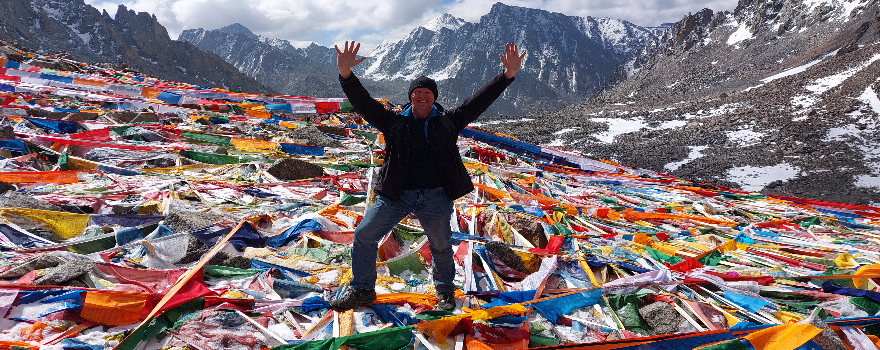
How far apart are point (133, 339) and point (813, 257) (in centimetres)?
796

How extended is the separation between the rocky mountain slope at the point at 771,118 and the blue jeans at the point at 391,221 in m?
30.7

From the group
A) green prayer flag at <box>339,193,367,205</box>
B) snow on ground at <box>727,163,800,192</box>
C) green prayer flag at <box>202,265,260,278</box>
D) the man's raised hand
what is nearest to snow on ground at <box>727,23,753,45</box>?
snow on ground at <box>727,163,800,192</box>

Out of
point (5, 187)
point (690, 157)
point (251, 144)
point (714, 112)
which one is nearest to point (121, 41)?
point (714, 112)

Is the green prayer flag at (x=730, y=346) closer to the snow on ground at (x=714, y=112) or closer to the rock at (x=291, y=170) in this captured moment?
the rock at (x=291, y=170)

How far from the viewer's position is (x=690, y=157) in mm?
38250

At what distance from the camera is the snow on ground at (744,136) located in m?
40.1

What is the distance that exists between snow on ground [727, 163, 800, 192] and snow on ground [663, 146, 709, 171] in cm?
370

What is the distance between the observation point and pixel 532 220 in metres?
6.38

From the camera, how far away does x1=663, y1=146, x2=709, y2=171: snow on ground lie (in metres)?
35.7

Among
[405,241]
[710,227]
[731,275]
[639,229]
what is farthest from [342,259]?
[710,227]

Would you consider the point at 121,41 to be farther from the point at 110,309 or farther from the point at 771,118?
the point at 110,309

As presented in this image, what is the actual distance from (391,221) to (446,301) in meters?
0.84

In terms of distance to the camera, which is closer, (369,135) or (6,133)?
(6,133)

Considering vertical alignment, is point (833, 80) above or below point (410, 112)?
above
